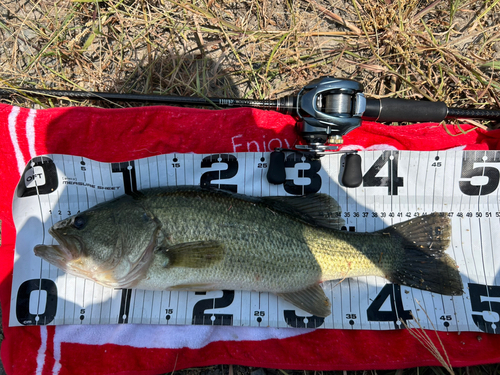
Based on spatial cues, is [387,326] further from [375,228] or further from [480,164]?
[480,164]

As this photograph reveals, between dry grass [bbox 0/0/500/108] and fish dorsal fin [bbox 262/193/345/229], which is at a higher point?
dry grass [bbox 0/0/500/108]

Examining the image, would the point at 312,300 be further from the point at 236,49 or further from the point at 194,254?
the point at 236,49

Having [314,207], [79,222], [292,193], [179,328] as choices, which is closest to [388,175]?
[314,207]

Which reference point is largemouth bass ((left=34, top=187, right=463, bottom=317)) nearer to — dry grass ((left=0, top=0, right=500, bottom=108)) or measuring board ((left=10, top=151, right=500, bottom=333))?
measuring board ((left=10, top=151, right=500, bottom=333))

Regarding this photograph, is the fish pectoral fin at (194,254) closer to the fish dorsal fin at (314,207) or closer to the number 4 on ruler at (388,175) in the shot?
the fish dorsal fin at (314,207)

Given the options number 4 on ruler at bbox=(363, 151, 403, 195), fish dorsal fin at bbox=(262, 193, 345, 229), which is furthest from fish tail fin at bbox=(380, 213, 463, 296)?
fish dorsal fin at bbox=(262, 193, 345, 229)

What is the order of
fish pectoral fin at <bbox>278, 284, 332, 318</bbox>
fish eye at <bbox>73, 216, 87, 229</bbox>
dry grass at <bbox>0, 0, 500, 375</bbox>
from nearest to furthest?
fish eye at <bbox>73, 216, 87, 229</bbox>
fish pectoral fin at <bbox>278, 284, 332, 318</bbox>
dry grass at <bbox>0, 0, 500, 375</bbox>
